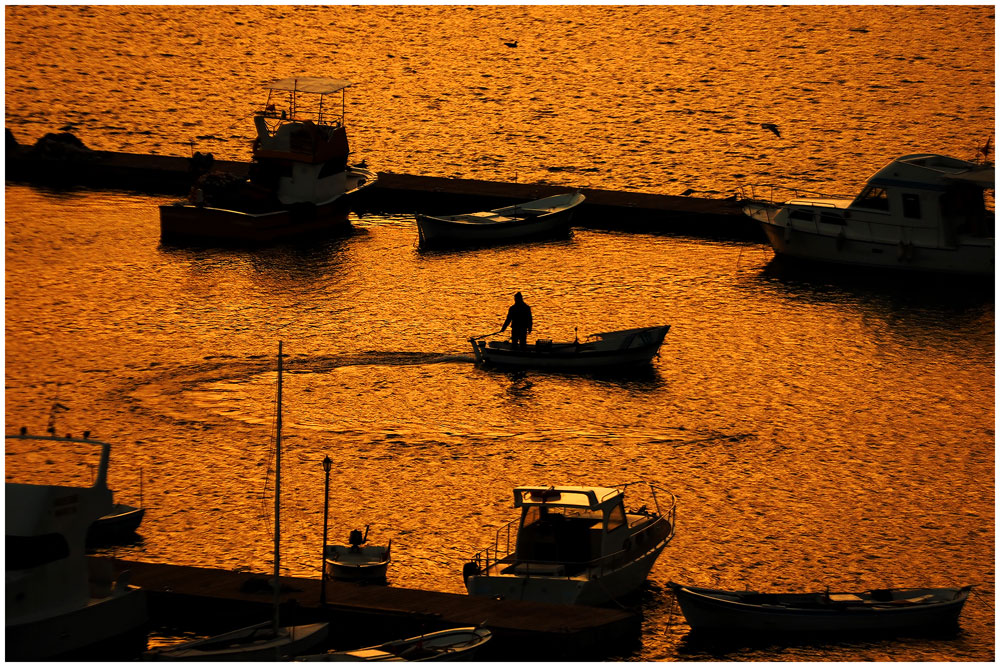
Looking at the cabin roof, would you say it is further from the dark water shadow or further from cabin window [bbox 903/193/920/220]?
cabin window [bbox 903/193/920/220]

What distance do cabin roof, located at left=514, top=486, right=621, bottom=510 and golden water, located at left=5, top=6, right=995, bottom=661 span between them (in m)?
1.77

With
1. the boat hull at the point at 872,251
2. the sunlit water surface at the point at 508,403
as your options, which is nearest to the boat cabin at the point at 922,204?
the boat hull at the point at 872,251

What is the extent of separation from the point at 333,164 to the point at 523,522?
3077 centimetres

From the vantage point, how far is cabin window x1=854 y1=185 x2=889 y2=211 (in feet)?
168

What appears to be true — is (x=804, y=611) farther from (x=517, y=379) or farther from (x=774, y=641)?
(x=517, y=379)

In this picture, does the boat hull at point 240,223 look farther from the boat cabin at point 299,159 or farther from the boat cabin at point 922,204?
the boat cabin at point 922,204

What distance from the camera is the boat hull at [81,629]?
24094 millimetres

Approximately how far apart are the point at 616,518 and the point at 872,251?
25.6 metres

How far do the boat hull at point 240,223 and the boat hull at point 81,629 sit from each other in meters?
29.6

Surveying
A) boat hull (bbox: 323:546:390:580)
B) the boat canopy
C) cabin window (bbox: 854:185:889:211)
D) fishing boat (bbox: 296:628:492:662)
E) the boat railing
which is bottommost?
fishing boat (bbox: 296:628:492:662)

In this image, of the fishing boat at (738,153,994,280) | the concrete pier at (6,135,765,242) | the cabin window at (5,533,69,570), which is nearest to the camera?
the cabin window at (5,533,69,570)

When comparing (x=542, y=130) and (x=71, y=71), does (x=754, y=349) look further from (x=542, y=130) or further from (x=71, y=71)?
(x=71, y=71)

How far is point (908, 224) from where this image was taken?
5091cm

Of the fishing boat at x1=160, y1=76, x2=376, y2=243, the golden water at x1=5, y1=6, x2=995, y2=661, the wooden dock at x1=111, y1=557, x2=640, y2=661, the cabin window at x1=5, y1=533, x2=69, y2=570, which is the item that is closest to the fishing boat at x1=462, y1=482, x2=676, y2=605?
the wooden dock at x1=111, y1=557, x2=640, y2=661
